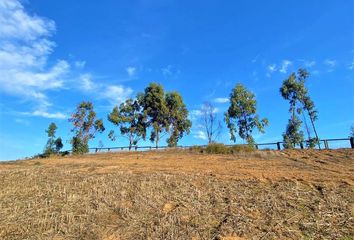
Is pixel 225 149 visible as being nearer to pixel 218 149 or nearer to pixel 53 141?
pixel 218 149

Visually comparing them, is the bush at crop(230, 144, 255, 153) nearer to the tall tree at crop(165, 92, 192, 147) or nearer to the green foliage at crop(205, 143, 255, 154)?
the green foliage at crop(205, 143, 255, 154)

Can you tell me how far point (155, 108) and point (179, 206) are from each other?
46.2m

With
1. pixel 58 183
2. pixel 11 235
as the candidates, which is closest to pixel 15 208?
pixel 11 235

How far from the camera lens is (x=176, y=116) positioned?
56.9 metres

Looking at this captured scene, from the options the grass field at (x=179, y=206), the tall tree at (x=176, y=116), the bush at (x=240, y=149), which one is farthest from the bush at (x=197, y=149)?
the tall tree at (x=176, y=116)

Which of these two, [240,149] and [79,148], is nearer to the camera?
[240,149]

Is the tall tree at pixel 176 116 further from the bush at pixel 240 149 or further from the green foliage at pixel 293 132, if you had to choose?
the bush at pixel 240 149

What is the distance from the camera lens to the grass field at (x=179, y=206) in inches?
339

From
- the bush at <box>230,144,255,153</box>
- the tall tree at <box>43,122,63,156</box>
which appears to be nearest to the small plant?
the tall tree at <box>43,122,63,156</box>

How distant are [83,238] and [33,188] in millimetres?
4749

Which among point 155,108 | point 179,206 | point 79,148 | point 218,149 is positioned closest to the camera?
point 179,206

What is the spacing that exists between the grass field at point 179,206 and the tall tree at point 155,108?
4149cm

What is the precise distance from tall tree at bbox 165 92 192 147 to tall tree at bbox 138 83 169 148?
110 centimetres

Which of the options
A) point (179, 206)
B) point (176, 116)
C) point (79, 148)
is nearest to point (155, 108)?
point (176, 116)
